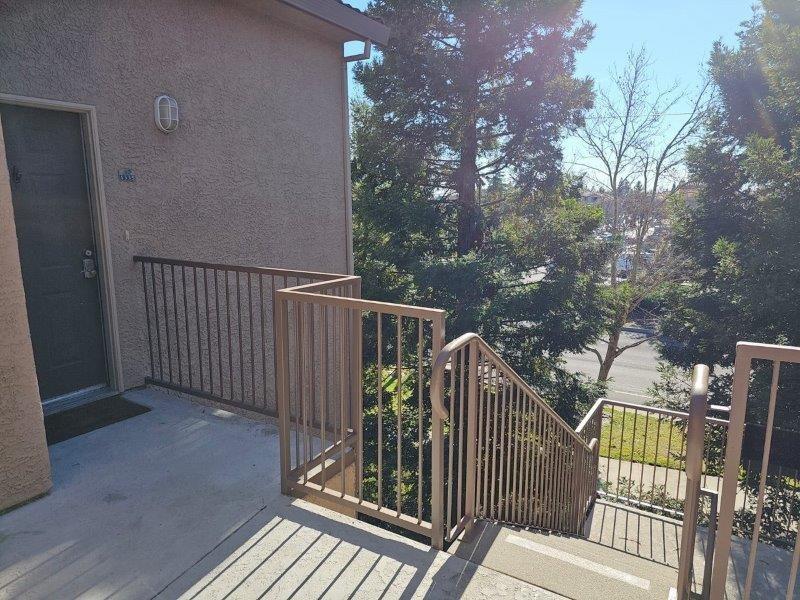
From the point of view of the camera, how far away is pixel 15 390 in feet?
8.13

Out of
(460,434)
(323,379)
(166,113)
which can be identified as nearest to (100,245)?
(166,113)

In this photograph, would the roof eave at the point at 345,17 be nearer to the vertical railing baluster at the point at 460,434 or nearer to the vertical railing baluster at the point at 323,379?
the vertical railing baluster at the point at 323,379

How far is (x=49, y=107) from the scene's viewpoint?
365cm

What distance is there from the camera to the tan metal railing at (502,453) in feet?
7.72

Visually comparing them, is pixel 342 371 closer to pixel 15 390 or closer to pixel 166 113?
pixel 15 390

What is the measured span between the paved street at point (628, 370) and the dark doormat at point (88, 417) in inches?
421

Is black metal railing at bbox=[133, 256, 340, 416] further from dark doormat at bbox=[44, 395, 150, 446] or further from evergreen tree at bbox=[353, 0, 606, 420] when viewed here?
evergreen tree at bbox=[353, 0, 606, 420]

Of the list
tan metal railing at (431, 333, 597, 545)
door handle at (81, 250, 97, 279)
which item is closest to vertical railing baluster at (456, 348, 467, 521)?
tan metal railing at (431, 333, 597, 545)

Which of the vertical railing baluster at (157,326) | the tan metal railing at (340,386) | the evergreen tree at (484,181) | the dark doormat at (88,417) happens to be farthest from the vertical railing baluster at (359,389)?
the evergreen tree at (484,181)

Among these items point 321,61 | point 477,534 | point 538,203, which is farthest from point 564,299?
point 477,534

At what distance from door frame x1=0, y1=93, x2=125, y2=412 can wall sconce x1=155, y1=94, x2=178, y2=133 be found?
19.9 inches

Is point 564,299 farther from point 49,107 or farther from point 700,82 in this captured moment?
point 49,107

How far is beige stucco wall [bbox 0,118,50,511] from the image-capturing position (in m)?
2.40

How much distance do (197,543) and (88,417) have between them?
6.00ft
